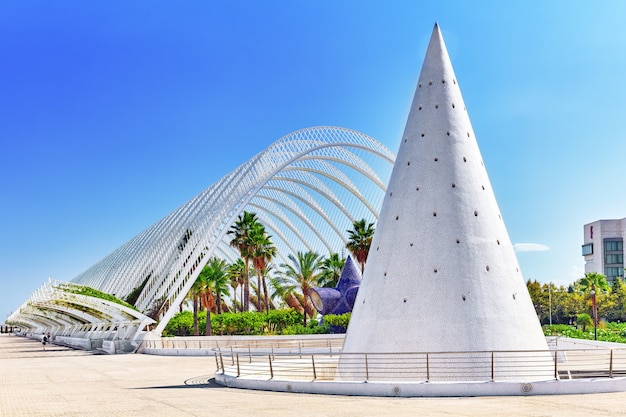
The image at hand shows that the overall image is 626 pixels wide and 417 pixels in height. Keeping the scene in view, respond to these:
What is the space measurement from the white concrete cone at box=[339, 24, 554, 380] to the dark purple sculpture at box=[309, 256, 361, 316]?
3816cm

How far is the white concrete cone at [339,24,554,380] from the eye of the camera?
16641mm

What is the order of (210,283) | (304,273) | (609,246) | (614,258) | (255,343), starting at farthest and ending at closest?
(609,246) → (614,258) → (304,273) → (210,283) → (255,343)

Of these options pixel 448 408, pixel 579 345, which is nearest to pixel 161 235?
pixel 579 345

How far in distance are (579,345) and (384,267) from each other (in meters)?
20.6

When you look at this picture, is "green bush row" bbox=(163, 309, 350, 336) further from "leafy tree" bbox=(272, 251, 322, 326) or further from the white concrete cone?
the white concrete cone

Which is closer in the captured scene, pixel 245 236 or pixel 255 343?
pixel 255 343

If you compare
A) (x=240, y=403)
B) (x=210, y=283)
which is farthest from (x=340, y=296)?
(x=240, y=403)

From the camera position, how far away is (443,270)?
56.6 ft

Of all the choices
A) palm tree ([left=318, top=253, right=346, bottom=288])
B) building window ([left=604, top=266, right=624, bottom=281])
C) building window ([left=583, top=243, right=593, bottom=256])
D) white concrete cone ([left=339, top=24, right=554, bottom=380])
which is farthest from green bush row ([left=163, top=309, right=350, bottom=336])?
building window ([left=583, top=243, right=593, bottom=256])

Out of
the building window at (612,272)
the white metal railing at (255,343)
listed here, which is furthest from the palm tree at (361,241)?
the building window at (612,272)

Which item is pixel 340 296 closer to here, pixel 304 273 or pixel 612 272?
pixel 304 273

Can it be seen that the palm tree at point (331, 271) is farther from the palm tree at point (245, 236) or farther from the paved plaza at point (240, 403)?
the paved plaza at point (240, 403)

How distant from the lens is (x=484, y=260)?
1750 cm

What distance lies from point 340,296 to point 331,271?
55.6ft
